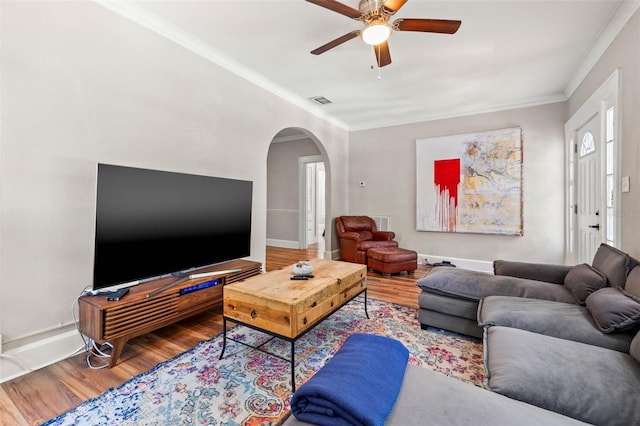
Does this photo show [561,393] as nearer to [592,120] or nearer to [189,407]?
[189,407]

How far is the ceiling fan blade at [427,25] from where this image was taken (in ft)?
6.54

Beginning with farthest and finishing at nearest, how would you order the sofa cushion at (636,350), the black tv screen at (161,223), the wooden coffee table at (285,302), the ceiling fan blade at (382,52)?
the ceiling fan blade at (382,52) → the black tv screen at (161,223) → the wooden coffee table at (285,302) → the sofa cushion at (636,350)

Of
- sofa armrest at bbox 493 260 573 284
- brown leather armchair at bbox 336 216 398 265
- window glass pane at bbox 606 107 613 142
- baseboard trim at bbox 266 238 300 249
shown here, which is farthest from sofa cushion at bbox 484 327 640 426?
baseboard trim at bbox 266 238 300 249

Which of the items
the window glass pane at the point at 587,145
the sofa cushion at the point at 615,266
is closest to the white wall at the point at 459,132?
the window glass pane at the point at 587,145

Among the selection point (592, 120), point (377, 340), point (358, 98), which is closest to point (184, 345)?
point (377, 340)

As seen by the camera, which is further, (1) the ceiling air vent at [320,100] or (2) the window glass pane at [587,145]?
(1) the ceiling air vent at [320,100]

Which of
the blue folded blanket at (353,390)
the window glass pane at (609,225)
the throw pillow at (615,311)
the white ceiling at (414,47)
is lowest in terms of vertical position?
the blue folded blanket at (353,390)

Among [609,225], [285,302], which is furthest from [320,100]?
[609,225]

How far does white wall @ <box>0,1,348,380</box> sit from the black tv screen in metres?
0.36

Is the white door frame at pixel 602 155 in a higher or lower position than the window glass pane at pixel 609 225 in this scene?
higher

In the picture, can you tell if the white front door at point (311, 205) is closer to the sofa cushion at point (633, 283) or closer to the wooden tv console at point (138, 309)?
the wooden tv console at point (138, 309)

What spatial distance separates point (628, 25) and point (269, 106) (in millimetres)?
3597

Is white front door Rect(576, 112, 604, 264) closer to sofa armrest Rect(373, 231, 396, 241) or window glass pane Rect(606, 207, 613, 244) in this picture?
window glass pane Rect(606, 207, 613, 244)

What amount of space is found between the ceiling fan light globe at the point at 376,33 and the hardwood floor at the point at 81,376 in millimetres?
2818
